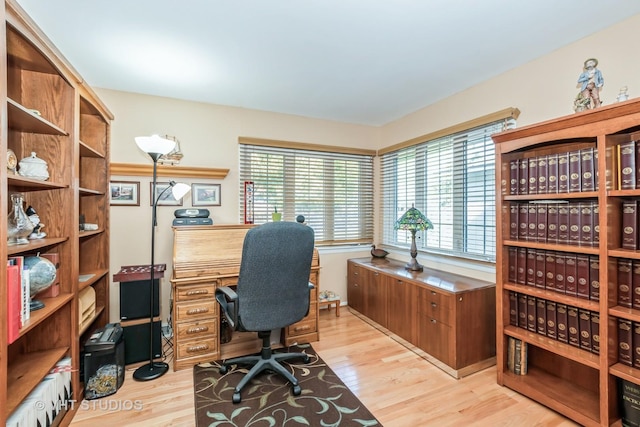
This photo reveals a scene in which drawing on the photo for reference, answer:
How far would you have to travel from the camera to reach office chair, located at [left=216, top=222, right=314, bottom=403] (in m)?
1.86

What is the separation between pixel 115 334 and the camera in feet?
7.07

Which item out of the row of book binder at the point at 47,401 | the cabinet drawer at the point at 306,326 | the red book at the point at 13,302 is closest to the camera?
the red book at the point at 13,302

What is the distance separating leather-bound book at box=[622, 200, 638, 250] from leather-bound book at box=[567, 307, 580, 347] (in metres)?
0.49

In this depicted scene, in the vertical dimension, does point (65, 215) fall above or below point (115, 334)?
above

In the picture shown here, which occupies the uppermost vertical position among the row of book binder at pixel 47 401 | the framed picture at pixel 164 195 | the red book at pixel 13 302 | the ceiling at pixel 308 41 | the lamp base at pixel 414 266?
the ceiling at pixel 308 41

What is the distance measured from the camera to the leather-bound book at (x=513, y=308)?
2114 mm

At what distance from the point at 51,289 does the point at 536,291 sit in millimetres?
3022

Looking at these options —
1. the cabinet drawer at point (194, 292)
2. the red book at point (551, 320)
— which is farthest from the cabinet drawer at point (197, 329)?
the red book at point (551, 320)

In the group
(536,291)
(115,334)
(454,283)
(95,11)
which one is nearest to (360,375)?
(454,283)

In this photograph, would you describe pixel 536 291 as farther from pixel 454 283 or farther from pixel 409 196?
pixel 409 196

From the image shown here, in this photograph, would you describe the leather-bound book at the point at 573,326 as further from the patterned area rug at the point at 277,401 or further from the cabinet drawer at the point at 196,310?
the cabinet drawer at the point at 196,310

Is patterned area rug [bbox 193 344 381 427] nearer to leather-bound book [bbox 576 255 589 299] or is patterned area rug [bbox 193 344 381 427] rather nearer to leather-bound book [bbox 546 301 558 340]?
leather-bound book [bbox 546 301 558 340]

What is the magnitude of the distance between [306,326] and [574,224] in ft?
7.17

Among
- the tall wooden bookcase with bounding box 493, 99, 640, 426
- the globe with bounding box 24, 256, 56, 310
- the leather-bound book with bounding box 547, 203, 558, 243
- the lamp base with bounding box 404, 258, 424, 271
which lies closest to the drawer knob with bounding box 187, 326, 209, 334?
the globe with bounding box 24, 256, 56, 310
